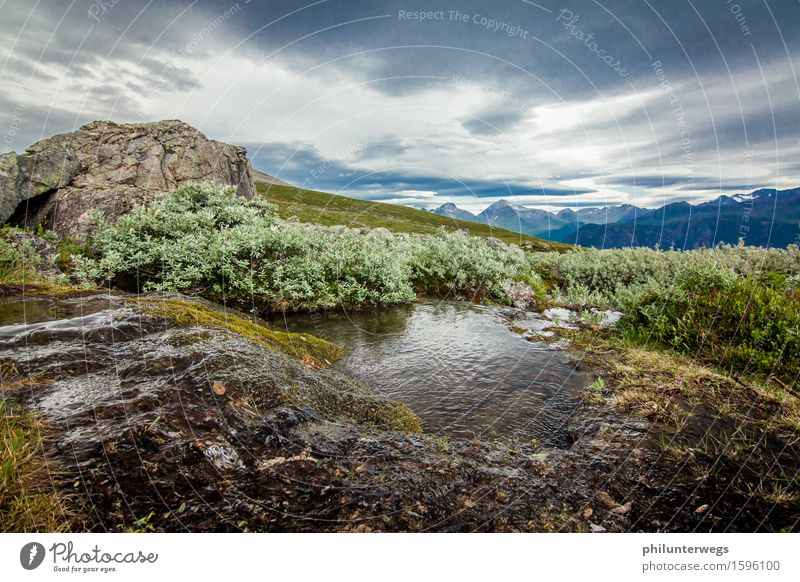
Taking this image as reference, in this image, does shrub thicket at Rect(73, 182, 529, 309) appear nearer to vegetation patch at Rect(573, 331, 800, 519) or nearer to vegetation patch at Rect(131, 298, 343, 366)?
vegetation patch at Rect(131, 298, 343, 366)

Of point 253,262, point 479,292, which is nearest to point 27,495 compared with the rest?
point 253,262

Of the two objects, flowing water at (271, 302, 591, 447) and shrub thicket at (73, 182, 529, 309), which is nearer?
flowing water at (271, 302, 591, 447)

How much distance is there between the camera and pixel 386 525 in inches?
122

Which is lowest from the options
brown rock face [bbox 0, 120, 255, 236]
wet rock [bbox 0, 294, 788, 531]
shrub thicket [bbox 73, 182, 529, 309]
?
wet rock [bbox 0, 294, 788, 531]

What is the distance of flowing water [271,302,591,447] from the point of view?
5.61 meters

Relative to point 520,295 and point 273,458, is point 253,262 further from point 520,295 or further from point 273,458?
point 520,295

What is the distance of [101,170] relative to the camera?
1658 centimetres

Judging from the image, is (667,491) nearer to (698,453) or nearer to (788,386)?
(698,453)

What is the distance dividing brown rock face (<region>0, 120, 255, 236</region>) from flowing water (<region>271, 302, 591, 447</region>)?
10.2m

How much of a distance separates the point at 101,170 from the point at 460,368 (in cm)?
1862

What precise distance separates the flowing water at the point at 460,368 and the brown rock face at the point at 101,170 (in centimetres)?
1016

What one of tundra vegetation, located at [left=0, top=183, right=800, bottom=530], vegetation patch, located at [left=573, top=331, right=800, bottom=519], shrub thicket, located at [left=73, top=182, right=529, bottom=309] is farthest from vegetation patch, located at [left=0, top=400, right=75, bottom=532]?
shrub thicket, located at [left=73, top=182, right=529, bottom=309]

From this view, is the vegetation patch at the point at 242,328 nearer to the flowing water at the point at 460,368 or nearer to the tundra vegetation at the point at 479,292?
the tundra vegetation at the point at 479,292
